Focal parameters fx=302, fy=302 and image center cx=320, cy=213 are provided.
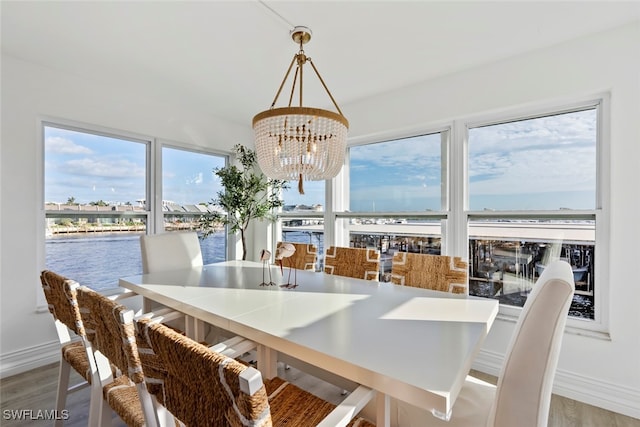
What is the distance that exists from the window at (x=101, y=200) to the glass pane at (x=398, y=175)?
2.11 metres

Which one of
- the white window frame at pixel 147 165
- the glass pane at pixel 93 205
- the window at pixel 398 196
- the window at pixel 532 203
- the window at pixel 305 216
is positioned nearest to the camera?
the window at pixel 532 203

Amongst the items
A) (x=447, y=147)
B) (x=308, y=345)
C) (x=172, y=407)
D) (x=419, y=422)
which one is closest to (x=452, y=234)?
(x=447, y=147)

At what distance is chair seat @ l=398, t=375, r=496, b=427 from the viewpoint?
1089 mm

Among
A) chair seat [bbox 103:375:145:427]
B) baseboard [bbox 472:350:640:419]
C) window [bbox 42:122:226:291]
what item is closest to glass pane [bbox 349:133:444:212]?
baseboard [bbox 472:350:640:419]

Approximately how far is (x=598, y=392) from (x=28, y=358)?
4.24 m

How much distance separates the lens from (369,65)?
2.51m

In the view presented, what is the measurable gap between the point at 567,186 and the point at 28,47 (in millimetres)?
4183

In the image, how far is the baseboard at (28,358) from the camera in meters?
2.33

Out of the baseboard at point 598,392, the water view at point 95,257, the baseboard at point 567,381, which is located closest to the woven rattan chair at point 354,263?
the baseboard at point 567,381

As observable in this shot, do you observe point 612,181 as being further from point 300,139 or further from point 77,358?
point 77,358

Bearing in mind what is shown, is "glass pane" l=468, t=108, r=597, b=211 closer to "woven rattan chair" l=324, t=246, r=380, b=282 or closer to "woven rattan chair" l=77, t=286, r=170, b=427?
"woven rattan chair" l=324, t=246, r=380, b=282

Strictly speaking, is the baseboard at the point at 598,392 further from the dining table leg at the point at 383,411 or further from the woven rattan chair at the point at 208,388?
the woven rattan chair at the point at 208,388

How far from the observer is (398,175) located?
323cm

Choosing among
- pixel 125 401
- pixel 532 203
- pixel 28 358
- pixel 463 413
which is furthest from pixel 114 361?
pixel 532 203
